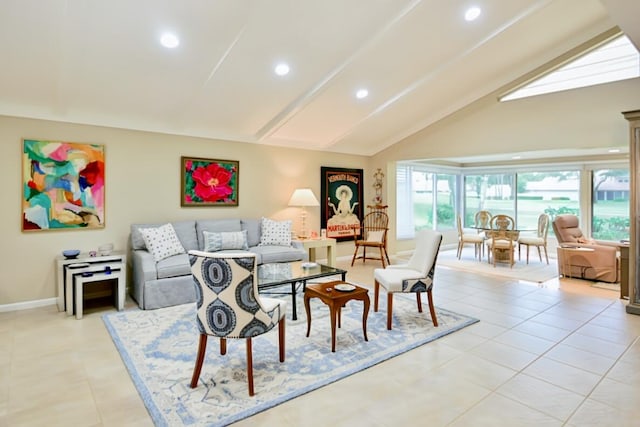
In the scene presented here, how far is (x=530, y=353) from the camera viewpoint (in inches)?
115

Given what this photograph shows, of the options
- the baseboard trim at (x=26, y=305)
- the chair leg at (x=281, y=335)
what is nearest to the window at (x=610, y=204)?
the chair leg at (x=281, y=335)

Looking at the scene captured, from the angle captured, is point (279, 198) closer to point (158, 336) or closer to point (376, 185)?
point (376, 185)

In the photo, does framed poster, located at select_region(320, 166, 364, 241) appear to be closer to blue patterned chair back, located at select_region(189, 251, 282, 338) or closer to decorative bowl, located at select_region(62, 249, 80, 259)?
decorative bowl, located at select_region(62, 249, 80, 259)

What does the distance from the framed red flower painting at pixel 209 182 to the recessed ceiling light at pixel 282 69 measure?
186cm

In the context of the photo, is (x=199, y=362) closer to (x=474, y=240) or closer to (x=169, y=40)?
(x=169, y=40)

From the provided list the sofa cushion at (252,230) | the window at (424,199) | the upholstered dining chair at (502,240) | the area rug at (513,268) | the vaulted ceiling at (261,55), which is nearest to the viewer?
the vaulted ceiling at (261,55)

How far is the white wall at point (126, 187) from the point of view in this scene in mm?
4000

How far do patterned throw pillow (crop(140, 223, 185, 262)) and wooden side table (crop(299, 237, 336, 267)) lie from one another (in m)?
2.01

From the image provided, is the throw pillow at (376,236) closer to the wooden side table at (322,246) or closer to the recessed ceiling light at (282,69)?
the wooden side table at (322,246)

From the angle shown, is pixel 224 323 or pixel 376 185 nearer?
pixel 224 323

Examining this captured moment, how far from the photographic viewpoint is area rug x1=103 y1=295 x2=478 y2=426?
2203 mm

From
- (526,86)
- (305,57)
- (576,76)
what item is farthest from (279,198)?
(576,76)

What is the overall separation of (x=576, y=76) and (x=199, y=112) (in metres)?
5.33

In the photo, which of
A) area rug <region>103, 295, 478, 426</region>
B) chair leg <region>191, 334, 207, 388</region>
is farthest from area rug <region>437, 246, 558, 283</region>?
chair leg <region>191, 334, 207, 388</region>
